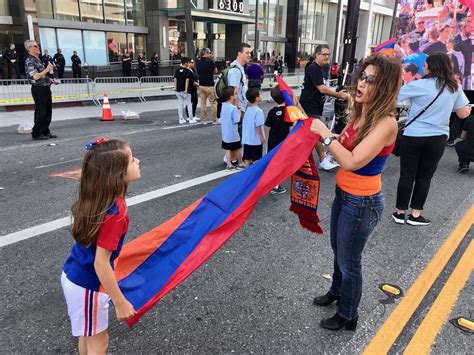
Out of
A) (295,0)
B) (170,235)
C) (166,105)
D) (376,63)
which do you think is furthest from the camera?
(295,0)

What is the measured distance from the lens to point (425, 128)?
14.4 feet

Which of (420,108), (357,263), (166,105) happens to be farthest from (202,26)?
(357,263)

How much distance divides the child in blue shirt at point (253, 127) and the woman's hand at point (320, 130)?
333 centimetres

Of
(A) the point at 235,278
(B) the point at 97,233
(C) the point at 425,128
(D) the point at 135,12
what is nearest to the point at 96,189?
(B) the point at 97,233

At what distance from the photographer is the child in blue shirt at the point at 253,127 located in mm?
5711

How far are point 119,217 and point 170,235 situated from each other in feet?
2.29

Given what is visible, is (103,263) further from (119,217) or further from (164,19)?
(164,19)

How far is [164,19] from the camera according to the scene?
2711cm

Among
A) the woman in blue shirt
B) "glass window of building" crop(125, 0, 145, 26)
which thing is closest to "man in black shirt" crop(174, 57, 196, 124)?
the woman in blue shirt

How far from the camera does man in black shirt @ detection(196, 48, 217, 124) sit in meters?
11.0

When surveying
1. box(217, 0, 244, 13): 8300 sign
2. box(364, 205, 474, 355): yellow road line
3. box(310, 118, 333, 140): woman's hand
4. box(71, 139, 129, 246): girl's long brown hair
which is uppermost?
box(217, 0, 244, 13): 8300 sign

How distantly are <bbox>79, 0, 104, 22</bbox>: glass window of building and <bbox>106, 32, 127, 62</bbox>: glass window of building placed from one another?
3.67 ft

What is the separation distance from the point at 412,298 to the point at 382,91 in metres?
1.84

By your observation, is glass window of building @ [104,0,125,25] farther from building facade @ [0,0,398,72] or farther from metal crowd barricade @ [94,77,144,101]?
metal crowd barricade @ [94,77,144,101]
